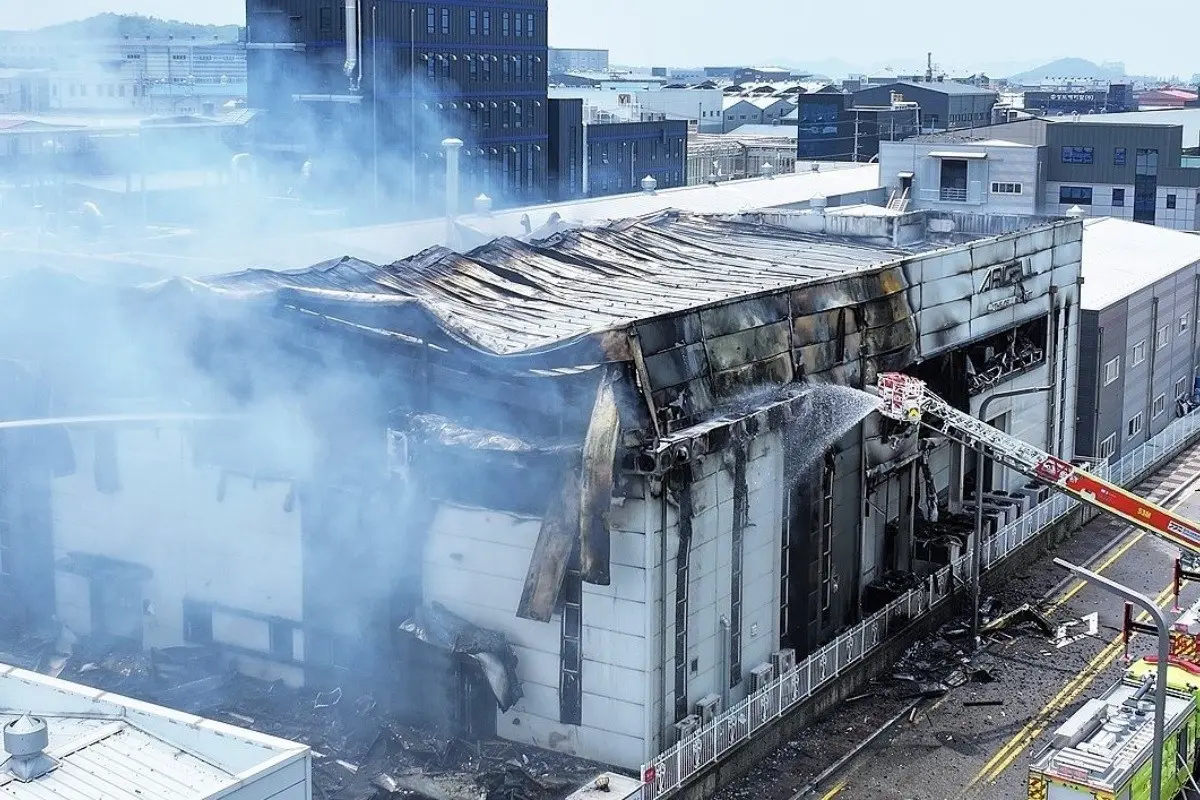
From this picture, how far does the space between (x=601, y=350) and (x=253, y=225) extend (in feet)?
49.1

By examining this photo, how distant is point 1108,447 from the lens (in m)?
40.2

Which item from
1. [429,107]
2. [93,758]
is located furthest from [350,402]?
[429,107]

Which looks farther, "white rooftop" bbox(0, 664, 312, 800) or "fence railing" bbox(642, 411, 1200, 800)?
"fence railing" bbox(642, 411, 1200, 800)

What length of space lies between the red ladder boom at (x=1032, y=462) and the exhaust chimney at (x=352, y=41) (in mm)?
27266

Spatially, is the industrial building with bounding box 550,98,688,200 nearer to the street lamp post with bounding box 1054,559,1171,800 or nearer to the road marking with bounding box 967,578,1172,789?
the road marking with bounding box 967,578,1172,789

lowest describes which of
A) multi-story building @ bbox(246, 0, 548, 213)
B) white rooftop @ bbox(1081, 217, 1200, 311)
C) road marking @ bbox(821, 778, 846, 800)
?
road marking @ bbox(821, 778, 846, 800)

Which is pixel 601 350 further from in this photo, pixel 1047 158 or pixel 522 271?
pixel 1047 158

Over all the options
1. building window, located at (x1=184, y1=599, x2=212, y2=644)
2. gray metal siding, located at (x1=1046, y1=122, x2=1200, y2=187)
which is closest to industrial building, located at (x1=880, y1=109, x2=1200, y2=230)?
gray metal siding, located at (x1=1046, y1=122, x2=1200, y2=187)

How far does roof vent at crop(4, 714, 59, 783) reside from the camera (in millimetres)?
14758

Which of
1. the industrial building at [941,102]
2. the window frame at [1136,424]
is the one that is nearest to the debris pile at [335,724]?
the window frame at [1136,424]

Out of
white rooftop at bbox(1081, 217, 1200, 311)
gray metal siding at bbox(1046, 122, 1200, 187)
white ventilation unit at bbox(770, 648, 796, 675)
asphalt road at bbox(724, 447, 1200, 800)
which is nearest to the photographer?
asphalt road at bbox(724, 447, 1200, 800)

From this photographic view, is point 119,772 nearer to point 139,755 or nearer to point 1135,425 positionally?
point 139,755

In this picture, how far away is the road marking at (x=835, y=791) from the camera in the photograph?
72.9 feet

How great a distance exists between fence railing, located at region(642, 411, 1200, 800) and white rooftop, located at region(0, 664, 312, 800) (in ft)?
21.4
